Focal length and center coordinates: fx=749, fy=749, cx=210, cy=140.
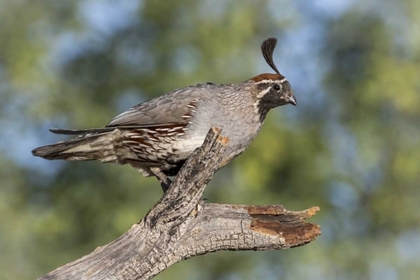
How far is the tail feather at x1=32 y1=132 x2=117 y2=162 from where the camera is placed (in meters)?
5.98

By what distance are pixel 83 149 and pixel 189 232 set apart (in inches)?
60.2

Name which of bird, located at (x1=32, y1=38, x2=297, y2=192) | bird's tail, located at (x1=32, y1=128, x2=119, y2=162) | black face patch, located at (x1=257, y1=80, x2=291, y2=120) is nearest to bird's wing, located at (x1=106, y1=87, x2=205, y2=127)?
bird, located at (x1=32, y1=38, x2=297, y2=192)

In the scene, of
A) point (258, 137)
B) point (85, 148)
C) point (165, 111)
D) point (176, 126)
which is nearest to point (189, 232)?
point (176, 126)

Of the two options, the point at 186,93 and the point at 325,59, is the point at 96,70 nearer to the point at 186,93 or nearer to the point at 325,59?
the point at 325,59

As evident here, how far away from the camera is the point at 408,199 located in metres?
12.7

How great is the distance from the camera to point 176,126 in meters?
5.87

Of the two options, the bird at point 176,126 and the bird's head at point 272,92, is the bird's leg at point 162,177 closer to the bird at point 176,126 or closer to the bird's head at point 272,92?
the bird at point 176,126

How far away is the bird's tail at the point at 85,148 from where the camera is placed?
598cm

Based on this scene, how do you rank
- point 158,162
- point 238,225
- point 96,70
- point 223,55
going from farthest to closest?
A: point 96,70, point 223,55, point 158,162, point 238,225

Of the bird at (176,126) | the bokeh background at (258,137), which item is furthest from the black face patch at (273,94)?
the bokeh background at (258,137)

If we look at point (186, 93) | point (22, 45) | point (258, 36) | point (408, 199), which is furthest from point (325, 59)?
point (186, 93)

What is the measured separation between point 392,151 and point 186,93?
7.35 metres

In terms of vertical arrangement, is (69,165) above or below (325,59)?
below

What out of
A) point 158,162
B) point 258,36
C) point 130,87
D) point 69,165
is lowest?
point 158,162
